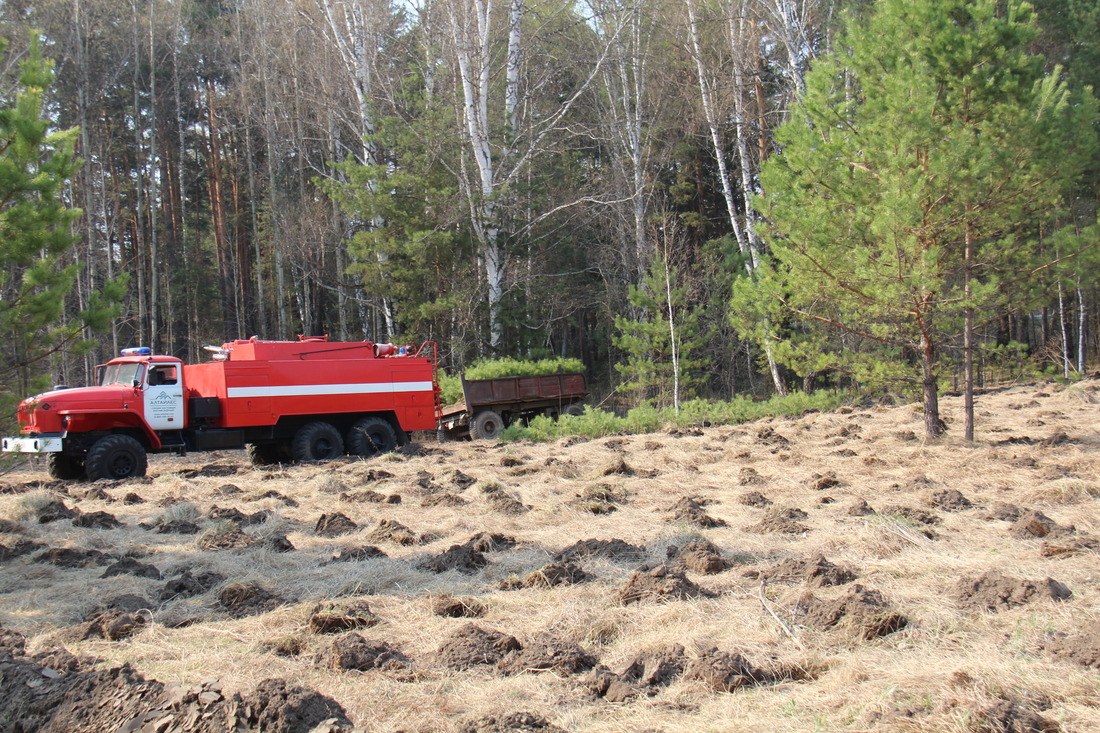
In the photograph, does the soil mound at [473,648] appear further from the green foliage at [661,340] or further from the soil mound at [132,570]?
the green foliage at [661,340]

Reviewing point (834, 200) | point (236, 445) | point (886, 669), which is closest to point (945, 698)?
point (886, 669)

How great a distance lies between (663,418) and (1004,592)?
1331cm

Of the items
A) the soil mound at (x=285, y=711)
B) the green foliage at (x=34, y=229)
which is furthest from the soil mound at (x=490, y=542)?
the green foliage at (x=34, y=229)

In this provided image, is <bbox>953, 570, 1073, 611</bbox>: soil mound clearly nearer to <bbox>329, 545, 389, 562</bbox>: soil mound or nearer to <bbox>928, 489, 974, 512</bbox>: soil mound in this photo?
<bbox>928, 489, 974, 512</bbox>: soil mound

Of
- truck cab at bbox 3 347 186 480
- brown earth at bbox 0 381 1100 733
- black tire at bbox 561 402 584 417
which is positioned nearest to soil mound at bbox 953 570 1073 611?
brown earth at bbox 0 381 1100 733

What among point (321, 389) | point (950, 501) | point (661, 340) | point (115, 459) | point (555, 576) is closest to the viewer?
point (555, 576)

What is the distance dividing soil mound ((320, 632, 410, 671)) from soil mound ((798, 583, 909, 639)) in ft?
7.33

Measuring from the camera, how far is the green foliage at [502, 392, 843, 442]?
55.1 feet

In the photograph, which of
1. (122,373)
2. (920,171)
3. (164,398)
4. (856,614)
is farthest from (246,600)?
(122,373)

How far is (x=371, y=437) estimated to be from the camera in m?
15.5

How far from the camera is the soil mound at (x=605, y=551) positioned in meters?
6.50

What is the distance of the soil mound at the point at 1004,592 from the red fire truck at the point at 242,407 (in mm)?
11985

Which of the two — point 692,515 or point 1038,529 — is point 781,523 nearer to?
point 692,515

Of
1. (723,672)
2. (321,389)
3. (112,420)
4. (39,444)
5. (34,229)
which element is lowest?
(723,672)
